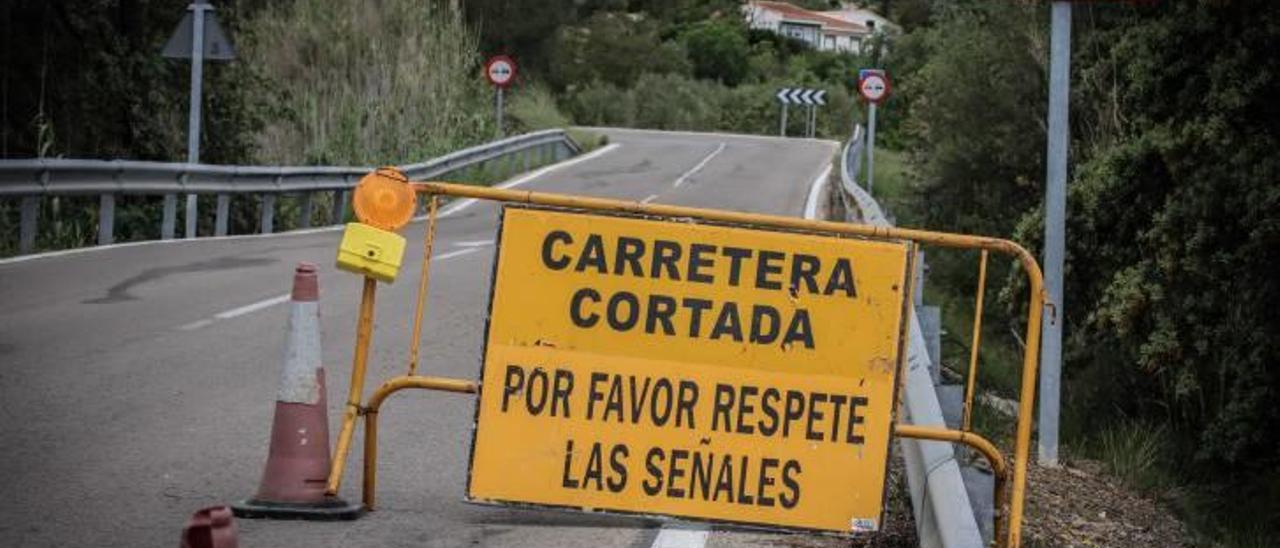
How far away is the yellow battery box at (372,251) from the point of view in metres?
6.61

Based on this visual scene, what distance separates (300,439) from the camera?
6746 millimetres

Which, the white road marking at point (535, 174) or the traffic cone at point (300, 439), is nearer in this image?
the traffic cone at point (300, 439)

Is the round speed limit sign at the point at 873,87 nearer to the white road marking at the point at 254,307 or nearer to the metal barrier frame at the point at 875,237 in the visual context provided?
the white road marking at the point at 254,307

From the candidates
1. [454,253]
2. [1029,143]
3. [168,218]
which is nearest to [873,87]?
[1029,143]

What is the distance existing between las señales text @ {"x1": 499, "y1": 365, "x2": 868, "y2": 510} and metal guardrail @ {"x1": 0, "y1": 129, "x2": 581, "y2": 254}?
11509mm

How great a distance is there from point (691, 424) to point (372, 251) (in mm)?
1317

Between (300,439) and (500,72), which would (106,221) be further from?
(500,72)

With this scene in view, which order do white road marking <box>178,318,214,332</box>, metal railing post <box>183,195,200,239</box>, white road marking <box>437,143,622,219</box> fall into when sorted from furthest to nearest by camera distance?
white road marking <box>437,143,622,219</box> < metal railing post <box>183,195,200,239</box> < white road marking <box>178,318,214,332</box>

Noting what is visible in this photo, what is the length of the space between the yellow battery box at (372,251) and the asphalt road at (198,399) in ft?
3.13

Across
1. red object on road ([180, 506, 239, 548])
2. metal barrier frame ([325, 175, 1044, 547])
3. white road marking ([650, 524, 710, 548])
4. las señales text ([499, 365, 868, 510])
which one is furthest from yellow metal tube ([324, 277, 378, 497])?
red object on road ([180, 506, 239, 548])

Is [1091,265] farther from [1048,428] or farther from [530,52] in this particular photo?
[530,52]

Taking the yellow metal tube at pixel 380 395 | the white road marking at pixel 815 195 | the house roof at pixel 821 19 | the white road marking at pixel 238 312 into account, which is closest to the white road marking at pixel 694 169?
the white road marking at pixel 815 195

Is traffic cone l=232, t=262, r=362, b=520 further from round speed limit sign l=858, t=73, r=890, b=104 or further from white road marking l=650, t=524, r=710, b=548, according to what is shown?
round speed limit sign l=858, t=73, r=890, b=104

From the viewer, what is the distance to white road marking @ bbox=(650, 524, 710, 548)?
6766mm
